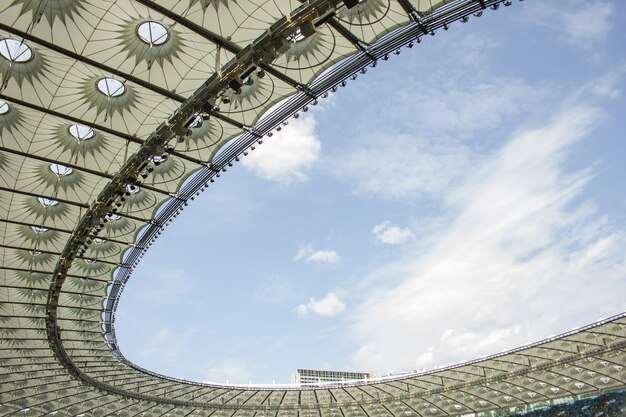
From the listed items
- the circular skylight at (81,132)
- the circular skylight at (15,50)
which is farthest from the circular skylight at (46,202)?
the circular skylight at (15,50)

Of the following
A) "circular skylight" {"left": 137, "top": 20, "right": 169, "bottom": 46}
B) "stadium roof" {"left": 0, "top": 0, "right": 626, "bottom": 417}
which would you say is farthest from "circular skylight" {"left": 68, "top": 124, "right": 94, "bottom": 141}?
"circular skylight" {"left": 137, "top": 20, "right": 169, "bottom": 46}

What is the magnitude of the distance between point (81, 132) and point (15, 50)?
5.48 m

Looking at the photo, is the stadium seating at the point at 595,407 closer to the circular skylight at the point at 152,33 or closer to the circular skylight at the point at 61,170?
the circular skylight at the point at 61,170

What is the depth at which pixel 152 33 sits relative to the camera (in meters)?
20.2

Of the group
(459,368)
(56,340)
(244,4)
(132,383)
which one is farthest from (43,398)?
(244,4)

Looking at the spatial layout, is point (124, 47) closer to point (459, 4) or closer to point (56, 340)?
point (459, 4)

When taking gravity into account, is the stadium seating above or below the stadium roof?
below

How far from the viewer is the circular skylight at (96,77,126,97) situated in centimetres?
2234

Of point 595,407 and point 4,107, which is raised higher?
point 4,107

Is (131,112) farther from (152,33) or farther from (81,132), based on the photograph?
(152,33)

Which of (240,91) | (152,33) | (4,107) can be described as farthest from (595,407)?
(4,107)

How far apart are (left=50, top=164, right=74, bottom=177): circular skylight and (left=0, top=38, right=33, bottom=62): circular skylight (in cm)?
784

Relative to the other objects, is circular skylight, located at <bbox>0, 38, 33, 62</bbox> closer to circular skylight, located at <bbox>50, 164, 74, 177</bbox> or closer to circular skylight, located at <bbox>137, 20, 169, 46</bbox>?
circular skylight, located at <bbox>137, 20, 169, 46</bbox>

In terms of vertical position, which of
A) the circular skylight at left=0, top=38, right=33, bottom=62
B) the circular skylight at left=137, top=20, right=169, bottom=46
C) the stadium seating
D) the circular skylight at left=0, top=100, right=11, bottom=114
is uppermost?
the circular skylight at left=137, top=20, right=169, bottom=46
